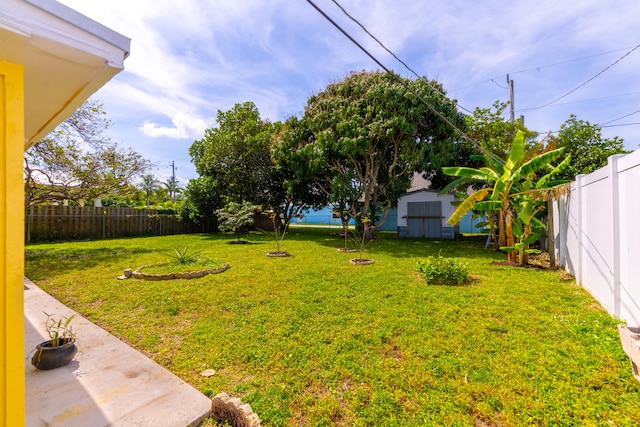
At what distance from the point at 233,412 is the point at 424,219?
15.2 metres

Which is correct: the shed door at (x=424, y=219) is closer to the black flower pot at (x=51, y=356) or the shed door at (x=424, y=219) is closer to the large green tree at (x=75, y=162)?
the large green tree at (x=75, y=162)

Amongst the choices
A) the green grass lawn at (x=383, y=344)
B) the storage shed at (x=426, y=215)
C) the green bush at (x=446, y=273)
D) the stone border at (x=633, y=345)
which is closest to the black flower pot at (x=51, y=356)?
the green grass lawn at (x=383, y=344)

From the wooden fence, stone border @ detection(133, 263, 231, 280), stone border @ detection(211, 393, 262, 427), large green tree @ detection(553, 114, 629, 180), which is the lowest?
stone border @ detection(211, 393, 262, 427)

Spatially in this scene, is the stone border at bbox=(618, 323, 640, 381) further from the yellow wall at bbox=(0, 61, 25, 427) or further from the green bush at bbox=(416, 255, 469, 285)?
the yellow wall at bbox=(0, 61, 25, 427)

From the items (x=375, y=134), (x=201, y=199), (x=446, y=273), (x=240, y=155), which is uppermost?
(x=240, y=155)

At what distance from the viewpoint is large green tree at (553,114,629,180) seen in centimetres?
997

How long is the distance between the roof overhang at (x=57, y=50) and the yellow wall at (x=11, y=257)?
0.62 ft

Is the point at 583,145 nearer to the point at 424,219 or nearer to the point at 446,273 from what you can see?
the point at 424,219

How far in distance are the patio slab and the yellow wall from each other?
712 mm

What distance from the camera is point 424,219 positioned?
15711mm

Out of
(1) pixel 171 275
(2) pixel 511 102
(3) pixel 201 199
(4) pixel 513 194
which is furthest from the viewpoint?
(3) pixel 201 199

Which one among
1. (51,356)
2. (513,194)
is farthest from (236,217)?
(513,194)

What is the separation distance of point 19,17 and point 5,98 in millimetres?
463

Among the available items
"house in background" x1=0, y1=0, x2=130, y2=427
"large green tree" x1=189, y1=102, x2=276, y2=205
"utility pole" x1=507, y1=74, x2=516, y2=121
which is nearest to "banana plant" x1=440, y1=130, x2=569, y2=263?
"house in background" x1=0, y1=0, x2=130, y2=427
